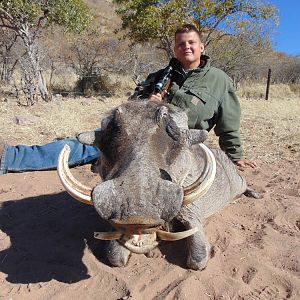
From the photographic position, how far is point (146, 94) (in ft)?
12.4

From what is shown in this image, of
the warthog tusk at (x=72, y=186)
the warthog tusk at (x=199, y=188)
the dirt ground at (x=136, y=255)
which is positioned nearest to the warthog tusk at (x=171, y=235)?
the warthog tusk at (x=199, y=188)

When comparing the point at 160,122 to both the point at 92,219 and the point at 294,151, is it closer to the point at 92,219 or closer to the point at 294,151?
the point at 92,219

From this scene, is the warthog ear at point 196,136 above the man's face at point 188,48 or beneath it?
beneath

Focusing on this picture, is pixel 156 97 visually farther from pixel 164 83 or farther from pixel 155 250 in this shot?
pixel 155 250

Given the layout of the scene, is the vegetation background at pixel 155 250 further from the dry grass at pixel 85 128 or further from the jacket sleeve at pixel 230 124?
the jacket sleeve at pixel 230 124

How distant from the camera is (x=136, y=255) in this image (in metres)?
2.97

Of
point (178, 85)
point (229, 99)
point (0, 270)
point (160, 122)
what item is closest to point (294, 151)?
point (229, 99)

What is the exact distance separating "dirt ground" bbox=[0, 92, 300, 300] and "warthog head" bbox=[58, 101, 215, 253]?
0.55 meters

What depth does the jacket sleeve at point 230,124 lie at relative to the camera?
4090mm

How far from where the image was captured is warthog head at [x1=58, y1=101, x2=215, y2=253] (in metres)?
→ 1.82

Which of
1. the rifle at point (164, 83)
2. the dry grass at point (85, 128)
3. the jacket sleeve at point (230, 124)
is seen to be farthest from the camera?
the dry grass at point (85, 128)

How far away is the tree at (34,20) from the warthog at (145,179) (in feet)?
31.3

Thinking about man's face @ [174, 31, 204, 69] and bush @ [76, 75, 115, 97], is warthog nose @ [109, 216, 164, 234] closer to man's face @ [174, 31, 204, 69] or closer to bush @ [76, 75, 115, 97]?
man's face @ [174, 31, 204, 69]

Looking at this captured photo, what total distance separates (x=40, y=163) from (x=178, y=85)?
200 cm
